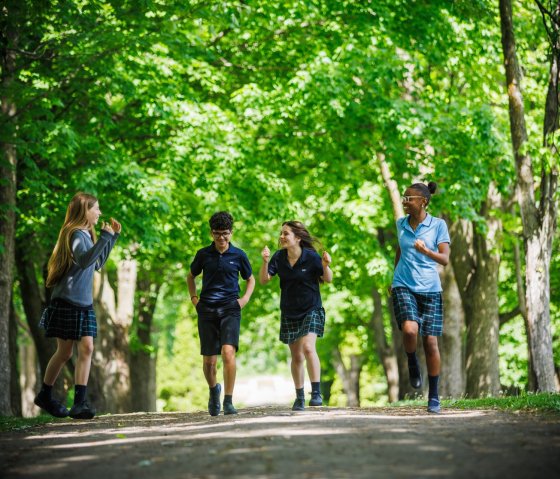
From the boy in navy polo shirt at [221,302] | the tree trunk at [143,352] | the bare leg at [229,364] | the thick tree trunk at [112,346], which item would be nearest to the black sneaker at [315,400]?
the boy in navy polo shirt at [221,302]

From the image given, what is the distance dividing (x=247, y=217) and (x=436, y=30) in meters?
5.31

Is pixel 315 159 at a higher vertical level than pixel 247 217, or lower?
Result: higher

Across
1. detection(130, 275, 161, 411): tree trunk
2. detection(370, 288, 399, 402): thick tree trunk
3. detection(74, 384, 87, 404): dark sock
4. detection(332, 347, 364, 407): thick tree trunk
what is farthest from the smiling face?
detection(332, 347, 364, 407): thick tree trunk

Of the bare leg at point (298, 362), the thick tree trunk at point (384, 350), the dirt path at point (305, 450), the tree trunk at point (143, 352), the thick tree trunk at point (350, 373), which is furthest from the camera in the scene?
the thick tree trunk at point (350, 373)

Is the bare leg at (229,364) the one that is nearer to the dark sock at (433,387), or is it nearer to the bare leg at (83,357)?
the bare leg at (83,357)

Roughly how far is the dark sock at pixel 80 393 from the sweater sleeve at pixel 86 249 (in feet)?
4.27

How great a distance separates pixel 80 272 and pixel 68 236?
38 centimetres

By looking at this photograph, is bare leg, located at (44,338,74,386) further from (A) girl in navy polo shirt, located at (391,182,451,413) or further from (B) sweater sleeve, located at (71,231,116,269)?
(A) girl in navy polo shirt, located at (391,182,451,413)

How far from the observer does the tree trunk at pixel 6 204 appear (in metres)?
13.9

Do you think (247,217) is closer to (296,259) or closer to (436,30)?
(436,30)

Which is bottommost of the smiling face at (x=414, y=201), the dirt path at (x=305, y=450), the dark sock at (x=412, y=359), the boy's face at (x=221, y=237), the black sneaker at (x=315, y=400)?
the dirt path at (x=305, y=450)

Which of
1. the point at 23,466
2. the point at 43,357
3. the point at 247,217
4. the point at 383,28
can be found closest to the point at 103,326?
the point at 43,357

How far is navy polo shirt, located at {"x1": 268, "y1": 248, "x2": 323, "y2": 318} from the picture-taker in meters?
10.4

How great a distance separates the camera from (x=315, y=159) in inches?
798
